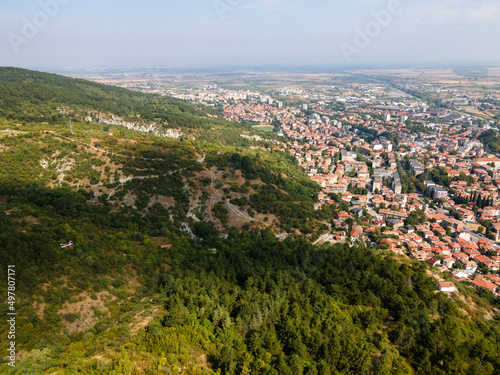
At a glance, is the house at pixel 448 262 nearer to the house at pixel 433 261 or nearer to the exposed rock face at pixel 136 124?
the house at pixel 433 261

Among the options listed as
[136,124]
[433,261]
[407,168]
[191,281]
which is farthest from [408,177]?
[136,124]

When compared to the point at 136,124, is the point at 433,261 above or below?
below

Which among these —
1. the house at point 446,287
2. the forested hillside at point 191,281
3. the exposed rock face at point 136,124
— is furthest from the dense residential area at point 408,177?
the exposed rock face at point 136,124

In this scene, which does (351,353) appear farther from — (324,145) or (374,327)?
(324,145)

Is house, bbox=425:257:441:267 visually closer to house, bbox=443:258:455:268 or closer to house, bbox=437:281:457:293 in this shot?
house, bbox=443:258:455:268

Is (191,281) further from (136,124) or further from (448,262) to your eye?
(136,124)

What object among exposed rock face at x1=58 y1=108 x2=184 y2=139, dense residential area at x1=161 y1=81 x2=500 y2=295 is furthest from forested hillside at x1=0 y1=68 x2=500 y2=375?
exposed rock face at x1=58 y1=108 x2=184 y2=139
